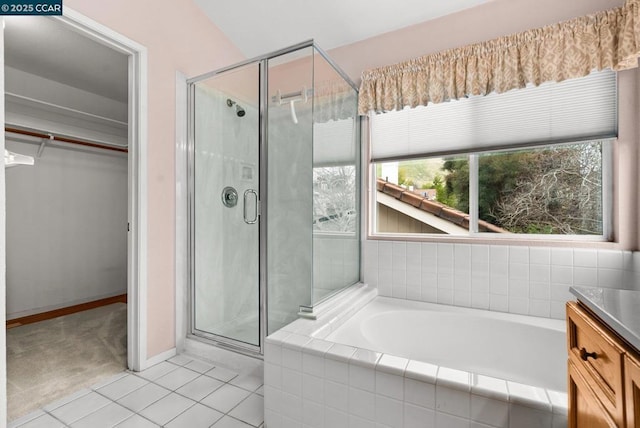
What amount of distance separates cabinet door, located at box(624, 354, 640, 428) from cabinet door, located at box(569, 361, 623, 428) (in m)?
0.07

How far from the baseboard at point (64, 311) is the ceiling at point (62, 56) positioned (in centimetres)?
232

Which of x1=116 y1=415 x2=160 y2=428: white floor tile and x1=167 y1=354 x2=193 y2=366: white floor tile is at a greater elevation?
x1=116 y1=415 x2=160 y2=428: white floor tile

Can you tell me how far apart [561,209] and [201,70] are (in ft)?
9.40

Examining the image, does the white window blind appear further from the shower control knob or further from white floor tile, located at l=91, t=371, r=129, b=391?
white floor tile, located at l=91, t=371, r=129, b=391

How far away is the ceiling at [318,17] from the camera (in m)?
2.21

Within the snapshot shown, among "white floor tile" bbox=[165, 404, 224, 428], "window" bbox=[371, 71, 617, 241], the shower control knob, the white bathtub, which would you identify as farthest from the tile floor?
"window" bbox=[371, 71, 617, 241]

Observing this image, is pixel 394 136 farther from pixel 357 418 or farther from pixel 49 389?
pixel 49 389

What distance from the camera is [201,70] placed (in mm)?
2494

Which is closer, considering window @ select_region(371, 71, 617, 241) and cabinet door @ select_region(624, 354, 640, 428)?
cabinet door @ select_region(624, 354, 640, 428)

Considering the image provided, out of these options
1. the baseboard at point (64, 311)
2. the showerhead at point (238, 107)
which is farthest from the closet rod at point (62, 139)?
the showerhead at point (238, 107)

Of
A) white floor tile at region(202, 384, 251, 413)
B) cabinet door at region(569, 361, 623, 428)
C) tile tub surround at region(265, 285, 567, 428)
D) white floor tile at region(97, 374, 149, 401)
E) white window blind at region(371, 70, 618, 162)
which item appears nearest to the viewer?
cabinet door at region(569, 361, 623, 428)

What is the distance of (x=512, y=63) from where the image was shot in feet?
6.36

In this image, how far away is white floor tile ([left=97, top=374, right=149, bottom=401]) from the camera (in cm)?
174

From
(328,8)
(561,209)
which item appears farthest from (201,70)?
(561,209)
